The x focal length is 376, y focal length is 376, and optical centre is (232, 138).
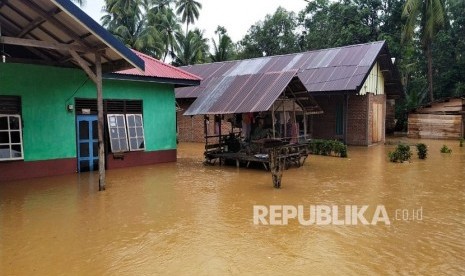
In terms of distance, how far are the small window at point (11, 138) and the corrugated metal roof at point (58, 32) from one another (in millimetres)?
1644

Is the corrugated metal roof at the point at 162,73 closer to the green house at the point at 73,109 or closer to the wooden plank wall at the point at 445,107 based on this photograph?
the green house at the point at 73,109

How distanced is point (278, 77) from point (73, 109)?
6.49m

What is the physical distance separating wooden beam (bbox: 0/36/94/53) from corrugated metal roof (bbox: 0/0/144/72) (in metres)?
0.03

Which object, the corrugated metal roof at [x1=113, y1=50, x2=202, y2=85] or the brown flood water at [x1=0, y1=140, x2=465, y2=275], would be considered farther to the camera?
the corrugated metal roof at [x1=113, y1=50, x2=202, y2=85]

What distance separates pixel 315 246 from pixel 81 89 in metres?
9.19

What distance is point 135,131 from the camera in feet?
42.4

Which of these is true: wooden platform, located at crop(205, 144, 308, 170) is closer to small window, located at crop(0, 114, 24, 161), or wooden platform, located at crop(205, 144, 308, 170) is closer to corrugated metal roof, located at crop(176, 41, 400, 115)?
corrugated metal roof, located at crop(176, 41, 400, 115)

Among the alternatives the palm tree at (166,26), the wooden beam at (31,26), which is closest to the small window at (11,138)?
the wooden beam at (31,26)

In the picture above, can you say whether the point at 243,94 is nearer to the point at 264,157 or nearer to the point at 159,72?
the point at 264,157

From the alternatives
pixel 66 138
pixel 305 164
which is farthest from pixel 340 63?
pixel 66 138

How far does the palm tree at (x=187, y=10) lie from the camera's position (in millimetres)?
40906

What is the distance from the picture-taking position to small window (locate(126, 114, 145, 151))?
502 inches

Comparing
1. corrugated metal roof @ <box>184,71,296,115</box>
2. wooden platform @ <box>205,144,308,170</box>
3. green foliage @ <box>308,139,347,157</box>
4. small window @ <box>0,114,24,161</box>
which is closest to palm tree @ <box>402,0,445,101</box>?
green foliage @ <box>308,139,347,157</box>

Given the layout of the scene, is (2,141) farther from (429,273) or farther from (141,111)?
(429,273)
